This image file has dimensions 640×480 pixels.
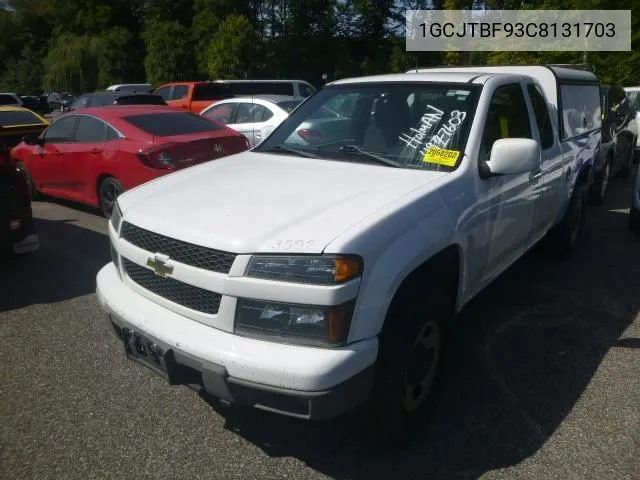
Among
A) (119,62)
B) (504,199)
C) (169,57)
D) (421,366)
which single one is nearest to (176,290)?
(421,366)

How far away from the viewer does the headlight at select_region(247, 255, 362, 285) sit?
2.37 m

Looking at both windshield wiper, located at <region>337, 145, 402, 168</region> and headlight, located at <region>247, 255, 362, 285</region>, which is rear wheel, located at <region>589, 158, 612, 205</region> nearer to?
windshield wiper, located at <region>337, 145, 402, 168</region>

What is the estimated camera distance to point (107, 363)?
3783mm

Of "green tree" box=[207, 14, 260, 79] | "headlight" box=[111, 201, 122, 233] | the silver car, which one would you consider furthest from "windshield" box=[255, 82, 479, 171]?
"green tree" box=[207, 14, 260, 79]

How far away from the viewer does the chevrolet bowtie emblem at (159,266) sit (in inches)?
107

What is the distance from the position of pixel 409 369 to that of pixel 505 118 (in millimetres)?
1978

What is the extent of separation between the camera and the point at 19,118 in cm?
1246

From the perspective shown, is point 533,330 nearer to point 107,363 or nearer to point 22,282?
point 107,363

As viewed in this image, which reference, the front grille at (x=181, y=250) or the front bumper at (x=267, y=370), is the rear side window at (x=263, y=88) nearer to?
the front grille at (x=181, y=250)

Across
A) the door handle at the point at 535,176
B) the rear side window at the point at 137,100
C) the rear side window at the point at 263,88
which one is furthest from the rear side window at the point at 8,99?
the door handle at the point at 535,176

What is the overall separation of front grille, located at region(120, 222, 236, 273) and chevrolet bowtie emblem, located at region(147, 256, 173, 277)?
0.04 metres

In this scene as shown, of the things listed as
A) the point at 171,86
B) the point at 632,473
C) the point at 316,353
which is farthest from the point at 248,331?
the point at 171,86

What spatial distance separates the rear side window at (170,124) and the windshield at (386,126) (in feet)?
11.4

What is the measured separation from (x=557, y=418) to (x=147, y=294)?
87.9 inches
